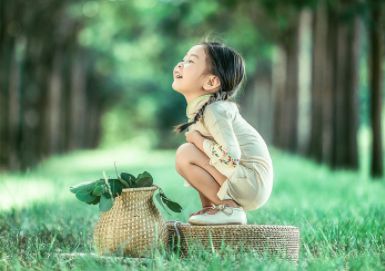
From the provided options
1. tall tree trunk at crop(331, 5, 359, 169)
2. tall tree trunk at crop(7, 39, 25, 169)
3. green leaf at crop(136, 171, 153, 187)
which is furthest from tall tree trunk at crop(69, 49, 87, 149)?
green leaf at crop(136, 171, 153, 187)

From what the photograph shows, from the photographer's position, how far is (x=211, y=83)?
5195 mm

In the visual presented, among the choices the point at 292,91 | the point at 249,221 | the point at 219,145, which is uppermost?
the point at 219,145

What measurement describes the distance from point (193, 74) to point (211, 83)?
14 cm

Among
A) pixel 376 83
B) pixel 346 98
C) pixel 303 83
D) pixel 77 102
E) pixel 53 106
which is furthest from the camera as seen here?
pixel 77 102

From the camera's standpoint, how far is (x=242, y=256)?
4234 mm

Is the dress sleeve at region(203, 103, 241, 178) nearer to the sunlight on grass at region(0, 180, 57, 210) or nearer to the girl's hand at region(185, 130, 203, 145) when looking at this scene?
the girl's hand at region(185, 130, 203, 145)

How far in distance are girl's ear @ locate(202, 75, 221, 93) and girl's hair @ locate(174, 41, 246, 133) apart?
A: 0.02m

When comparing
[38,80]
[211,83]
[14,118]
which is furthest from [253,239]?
[38,80]

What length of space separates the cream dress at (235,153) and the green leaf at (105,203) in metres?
0.75

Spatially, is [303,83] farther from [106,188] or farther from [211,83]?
[106,188]

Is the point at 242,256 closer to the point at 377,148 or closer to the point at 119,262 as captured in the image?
the point at 119,262

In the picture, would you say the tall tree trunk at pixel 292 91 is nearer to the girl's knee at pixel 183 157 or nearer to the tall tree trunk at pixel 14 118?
the tall tree trunk at pixel 14 118

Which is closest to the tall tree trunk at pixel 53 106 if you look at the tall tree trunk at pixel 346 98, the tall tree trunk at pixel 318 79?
the tall tree trunk at pixel 318 79

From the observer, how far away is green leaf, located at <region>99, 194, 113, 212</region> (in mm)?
4656
